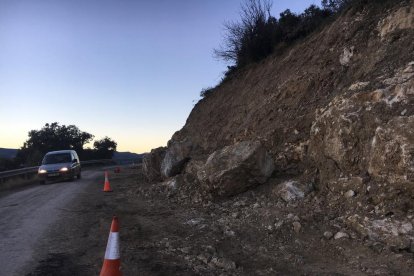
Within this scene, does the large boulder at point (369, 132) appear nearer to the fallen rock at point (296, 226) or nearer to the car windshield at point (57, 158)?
the fallen rock at point (296, 226)

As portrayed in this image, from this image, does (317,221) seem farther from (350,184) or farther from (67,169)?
(67,169)

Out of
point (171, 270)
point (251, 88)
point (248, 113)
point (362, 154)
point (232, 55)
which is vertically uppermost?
point (232, 55)

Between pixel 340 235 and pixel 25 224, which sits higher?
pixel 25 224

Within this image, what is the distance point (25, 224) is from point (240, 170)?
484 centimetres

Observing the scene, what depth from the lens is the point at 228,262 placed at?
6672mm

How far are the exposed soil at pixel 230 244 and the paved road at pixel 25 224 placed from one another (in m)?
0.29

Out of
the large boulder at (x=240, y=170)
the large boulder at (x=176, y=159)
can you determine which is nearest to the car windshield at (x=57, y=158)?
the large boulder at (x=176, y=159)

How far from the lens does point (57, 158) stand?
23.6m

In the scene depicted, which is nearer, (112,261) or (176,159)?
(112,261)

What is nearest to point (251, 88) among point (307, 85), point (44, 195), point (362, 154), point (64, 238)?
point (307, 85)

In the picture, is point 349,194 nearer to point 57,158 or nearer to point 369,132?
point 369,132

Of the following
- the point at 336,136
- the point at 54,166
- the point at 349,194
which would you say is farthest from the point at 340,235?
the point at 54,166

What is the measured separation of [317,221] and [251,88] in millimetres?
10283

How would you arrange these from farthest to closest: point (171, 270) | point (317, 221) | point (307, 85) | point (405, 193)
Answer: point (307, 85), point (317, 221), point (405, 193), point (171, 270)
